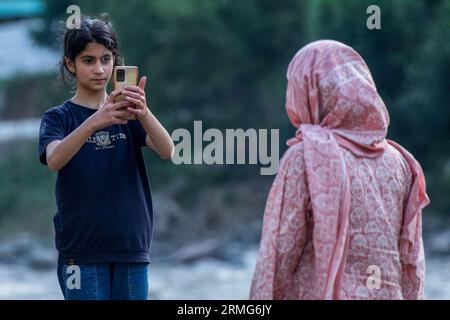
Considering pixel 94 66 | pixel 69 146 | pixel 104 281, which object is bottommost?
pixel 104 281

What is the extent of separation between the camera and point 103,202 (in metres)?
3.91

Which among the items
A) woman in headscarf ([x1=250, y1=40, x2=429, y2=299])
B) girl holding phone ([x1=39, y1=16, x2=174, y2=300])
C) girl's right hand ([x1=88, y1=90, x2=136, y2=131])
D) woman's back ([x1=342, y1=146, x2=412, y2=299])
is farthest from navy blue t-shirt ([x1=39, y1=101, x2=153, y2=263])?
woman's back ([x1=342, y1=146, x2=412, y2=299])

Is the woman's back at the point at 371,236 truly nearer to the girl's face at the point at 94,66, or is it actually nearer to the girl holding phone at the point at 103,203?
the girl holding phone at the point at 103,203

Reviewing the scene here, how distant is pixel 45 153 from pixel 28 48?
131 ft

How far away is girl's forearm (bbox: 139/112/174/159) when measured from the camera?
3.87m

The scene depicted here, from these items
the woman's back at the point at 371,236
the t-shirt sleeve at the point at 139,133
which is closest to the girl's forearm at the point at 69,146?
the t-shirt sleeve at the point at 139,133

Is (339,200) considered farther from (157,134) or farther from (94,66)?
(94,66)

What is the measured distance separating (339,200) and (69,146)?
2.73ft

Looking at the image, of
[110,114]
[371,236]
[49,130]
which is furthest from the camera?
[49,130]

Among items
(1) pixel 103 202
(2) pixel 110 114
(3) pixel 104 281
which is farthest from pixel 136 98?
(3) pixel 104 281

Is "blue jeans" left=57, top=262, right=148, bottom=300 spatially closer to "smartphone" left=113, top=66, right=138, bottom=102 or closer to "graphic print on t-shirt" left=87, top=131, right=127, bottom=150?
"graphic print on t-shirt" left=87, top=131, right=127, bottom=150

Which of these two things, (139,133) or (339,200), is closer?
(339,200)
